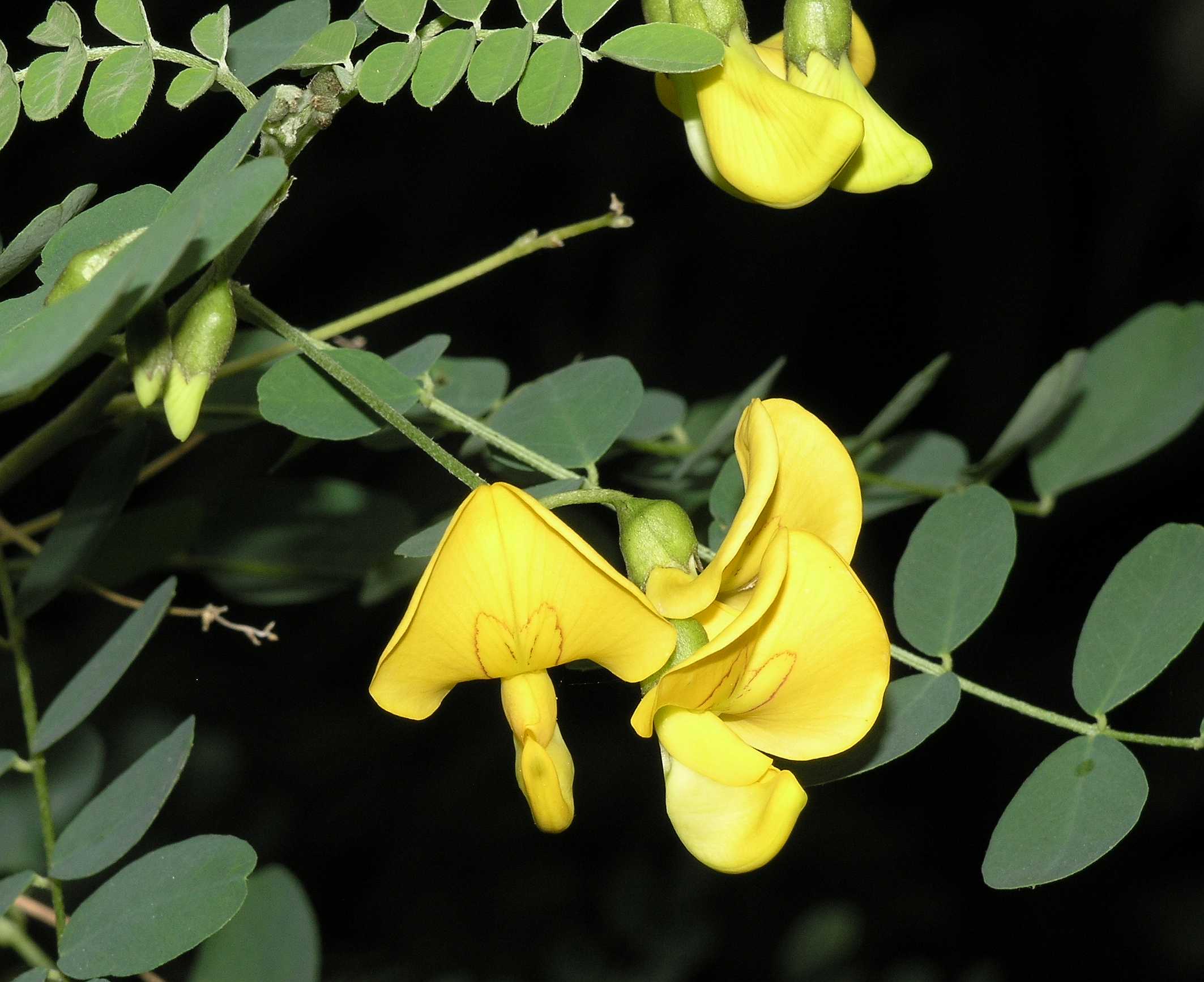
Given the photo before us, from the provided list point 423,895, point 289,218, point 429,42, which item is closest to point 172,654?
point 423,895

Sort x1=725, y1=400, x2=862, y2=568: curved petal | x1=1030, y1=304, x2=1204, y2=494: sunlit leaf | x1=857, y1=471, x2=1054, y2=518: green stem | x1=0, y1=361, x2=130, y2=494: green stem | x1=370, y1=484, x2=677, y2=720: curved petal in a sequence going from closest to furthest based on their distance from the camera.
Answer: x1=370, y1=484, x2=677, y2=720: curved petal < x1=725, y1=400, x2=862, y2=568: curved petal < x1=0, y1=361, x2=130, y2=494: green stem < x1=857, y1=471, x2=1054, y2=518: green stem < x1=1030, y1=304, x2=1204, y2=494: sunlit leaf

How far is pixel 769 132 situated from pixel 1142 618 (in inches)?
15.4

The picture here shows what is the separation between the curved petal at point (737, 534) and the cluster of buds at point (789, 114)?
145 mm

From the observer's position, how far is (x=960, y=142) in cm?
214

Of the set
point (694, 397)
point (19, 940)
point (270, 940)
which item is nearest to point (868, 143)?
point (270, 940)

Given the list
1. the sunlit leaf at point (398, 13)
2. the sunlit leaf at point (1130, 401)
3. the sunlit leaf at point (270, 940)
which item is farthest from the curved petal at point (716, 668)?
the sunlit leaf at point (1130, 401)

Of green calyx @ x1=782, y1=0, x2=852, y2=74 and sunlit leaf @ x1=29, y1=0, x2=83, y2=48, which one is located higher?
green calyx @ x1=782, y1=0, x2=852, y2=74

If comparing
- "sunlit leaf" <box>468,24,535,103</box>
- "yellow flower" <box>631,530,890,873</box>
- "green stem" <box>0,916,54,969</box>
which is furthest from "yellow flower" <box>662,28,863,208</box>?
"green stem" <box>0,916,54,969</box>

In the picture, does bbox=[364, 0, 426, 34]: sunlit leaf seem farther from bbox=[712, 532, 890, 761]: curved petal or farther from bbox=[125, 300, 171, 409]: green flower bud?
bbox=[712, 532, 890, 761]: curved petal

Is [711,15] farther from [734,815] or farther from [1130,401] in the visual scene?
[1130,401]

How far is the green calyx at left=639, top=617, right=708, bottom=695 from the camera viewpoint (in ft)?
2.10

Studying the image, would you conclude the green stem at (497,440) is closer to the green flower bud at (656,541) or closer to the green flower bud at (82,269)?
the green flower bud at (656,541)

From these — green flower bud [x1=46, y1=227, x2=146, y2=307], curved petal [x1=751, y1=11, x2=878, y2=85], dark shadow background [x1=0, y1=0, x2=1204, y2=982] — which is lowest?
dark shadow background [x1=0, y1=0, x2=1204, y2=982]

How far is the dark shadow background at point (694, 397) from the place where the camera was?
5.41 ft
